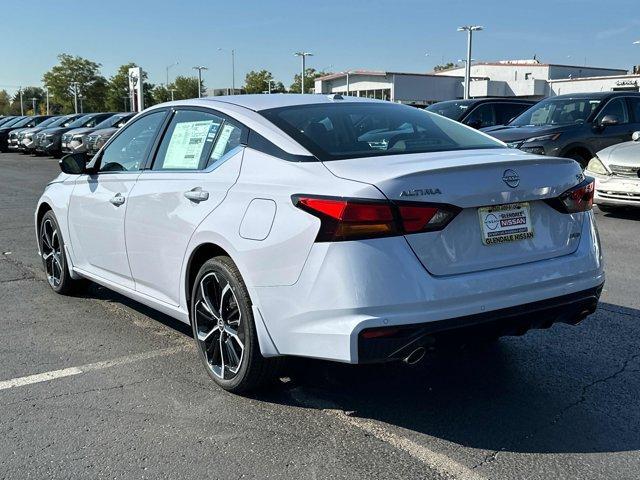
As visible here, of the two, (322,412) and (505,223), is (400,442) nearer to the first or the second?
(322,412)

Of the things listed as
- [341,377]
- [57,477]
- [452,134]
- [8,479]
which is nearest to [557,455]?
[341,377]

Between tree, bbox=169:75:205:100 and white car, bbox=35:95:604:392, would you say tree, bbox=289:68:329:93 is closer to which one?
tree, bbox=169:75:205:100

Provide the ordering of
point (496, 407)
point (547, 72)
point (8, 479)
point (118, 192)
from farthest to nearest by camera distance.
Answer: point (547, 72)
point (118, 192)
point (496, 407)
point (8, 479)

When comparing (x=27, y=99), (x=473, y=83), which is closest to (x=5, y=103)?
(x=27, y=99)

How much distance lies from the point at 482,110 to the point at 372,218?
38.8 ft

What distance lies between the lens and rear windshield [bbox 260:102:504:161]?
3.54 metres

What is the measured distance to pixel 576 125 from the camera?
435 inches

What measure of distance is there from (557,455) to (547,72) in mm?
71364

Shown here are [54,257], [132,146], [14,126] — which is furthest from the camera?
[14,126]

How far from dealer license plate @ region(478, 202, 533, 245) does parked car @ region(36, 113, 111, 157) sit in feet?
82.4

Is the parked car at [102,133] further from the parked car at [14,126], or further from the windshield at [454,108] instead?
the parked car at [14,126]

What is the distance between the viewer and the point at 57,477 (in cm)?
289

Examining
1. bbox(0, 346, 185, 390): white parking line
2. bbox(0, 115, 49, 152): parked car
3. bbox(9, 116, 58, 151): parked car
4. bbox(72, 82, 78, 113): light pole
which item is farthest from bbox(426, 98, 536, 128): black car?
bbox(72, 82, 78, 113): light pole

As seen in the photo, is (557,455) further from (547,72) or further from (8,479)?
(547,72)
